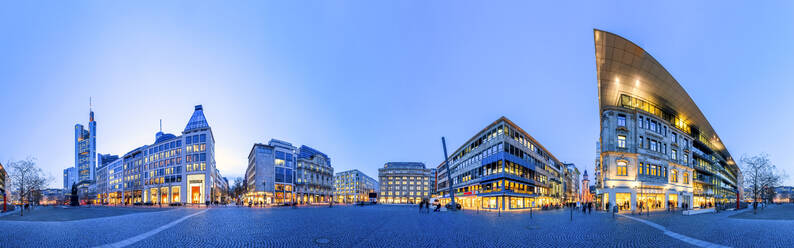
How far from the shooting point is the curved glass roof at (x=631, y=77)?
150ft

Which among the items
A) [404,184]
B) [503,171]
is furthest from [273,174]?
[404,184]

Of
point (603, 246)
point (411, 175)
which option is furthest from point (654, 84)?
point (411, 175)

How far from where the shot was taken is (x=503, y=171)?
60656mm

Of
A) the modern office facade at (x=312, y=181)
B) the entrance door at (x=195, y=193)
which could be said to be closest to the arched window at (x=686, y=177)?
the modern office facade at (x=312, y=181)

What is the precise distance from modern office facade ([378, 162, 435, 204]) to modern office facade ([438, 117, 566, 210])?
9656cm

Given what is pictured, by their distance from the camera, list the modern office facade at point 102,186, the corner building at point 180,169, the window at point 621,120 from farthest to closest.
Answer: the modern office facade at point 102,186, the corner building at point 180,169, the window at point 621,120

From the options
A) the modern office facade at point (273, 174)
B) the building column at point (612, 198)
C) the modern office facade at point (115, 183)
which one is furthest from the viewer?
the modern office facade at point (115, 183)

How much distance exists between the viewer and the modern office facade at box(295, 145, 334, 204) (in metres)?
127

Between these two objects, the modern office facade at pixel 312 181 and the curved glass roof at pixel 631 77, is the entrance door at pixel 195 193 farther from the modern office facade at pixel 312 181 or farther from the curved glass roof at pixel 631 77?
the curved glass roof at pixel 631 77

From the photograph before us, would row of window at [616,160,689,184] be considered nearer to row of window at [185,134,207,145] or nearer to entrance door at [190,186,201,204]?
row of window at [185,134,207,145]

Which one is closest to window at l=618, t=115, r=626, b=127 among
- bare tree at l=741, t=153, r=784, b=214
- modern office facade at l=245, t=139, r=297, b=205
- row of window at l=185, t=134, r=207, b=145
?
bare tree at l=741, t=153, r=784, b=214

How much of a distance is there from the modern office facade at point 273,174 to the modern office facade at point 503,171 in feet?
188

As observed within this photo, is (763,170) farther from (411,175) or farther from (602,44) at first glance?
(411,175)

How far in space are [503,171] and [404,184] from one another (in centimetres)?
12718
